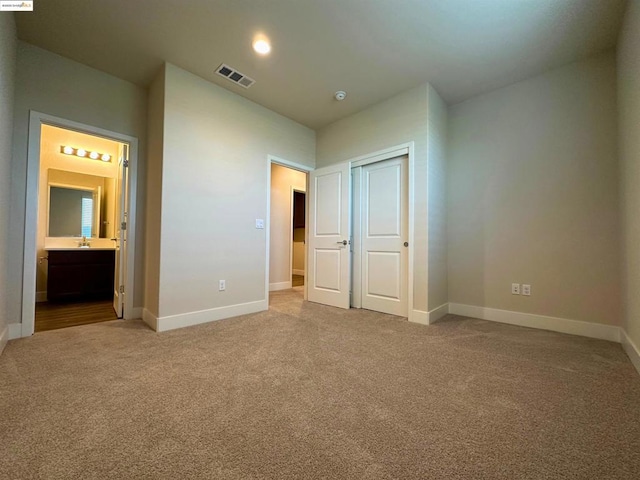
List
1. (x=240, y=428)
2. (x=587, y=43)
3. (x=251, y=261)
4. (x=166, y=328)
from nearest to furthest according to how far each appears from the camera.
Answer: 1. (x=240, y=428)
2. (x=587, y=43)
3. (x=166, y=328)
4. (x=251, y=261)

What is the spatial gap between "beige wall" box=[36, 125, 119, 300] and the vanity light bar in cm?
5

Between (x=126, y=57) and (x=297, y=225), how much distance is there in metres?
5.27

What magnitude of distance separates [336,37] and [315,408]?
2.85 metres

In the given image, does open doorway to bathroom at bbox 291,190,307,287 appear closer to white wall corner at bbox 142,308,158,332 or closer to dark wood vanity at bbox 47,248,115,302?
dark wood vanity at bbox 47,248,115,302

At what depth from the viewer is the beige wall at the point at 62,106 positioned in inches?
93.8

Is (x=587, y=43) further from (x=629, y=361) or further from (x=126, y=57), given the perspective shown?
(x=126, y=57)

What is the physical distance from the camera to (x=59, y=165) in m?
4.12

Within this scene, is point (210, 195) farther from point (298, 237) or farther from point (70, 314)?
point (298, 237)

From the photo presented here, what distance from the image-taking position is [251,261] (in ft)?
11.0

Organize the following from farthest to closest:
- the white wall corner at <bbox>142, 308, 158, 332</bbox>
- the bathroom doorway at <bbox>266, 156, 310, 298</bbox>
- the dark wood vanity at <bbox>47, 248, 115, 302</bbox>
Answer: the bathroom doorway at <bbox>266, 156, 310, 298</bbox> < the dark wood vanity at <bbox>47, 248, 115, 302</bbox> < the white wall corner at <bbox>142, 308, 158, 332</bbox>

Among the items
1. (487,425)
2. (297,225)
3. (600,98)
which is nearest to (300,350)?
(487,425)

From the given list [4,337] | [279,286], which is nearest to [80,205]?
[4,337]

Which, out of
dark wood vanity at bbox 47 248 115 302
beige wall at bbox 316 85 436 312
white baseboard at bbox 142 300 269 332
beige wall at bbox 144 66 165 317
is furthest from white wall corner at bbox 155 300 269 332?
dark wood vanity at bbox 47 248 115 302

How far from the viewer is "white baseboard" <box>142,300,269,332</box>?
261cm
